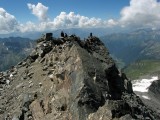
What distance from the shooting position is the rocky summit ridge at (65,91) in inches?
942

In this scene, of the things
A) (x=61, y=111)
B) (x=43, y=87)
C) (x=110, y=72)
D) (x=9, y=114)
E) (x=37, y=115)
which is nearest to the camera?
(x=61, y=111)

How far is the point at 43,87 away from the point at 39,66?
785cm

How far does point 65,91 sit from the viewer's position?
2820cm

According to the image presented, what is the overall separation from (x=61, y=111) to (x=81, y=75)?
4.04 metres

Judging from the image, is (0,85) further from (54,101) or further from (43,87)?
(54,101)

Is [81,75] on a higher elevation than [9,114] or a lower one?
higher

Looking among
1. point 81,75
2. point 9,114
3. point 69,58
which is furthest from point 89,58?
point 9,114

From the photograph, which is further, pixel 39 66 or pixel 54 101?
pixel 39 66

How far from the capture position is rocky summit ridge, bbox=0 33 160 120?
23.9 m

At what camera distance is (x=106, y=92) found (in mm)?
28391

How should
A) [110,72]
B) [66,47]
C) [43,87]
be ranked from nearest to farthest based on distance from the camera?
[43,87] < [110,72] < [66,47]

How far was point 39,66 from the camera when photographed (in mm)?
39812

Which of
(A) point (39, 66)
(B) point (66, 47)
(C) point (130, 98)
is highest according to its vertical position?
(B) point (66, 47)

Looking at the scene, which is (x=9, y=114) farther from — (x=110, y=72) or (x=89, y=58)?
(x=110, y=72)
